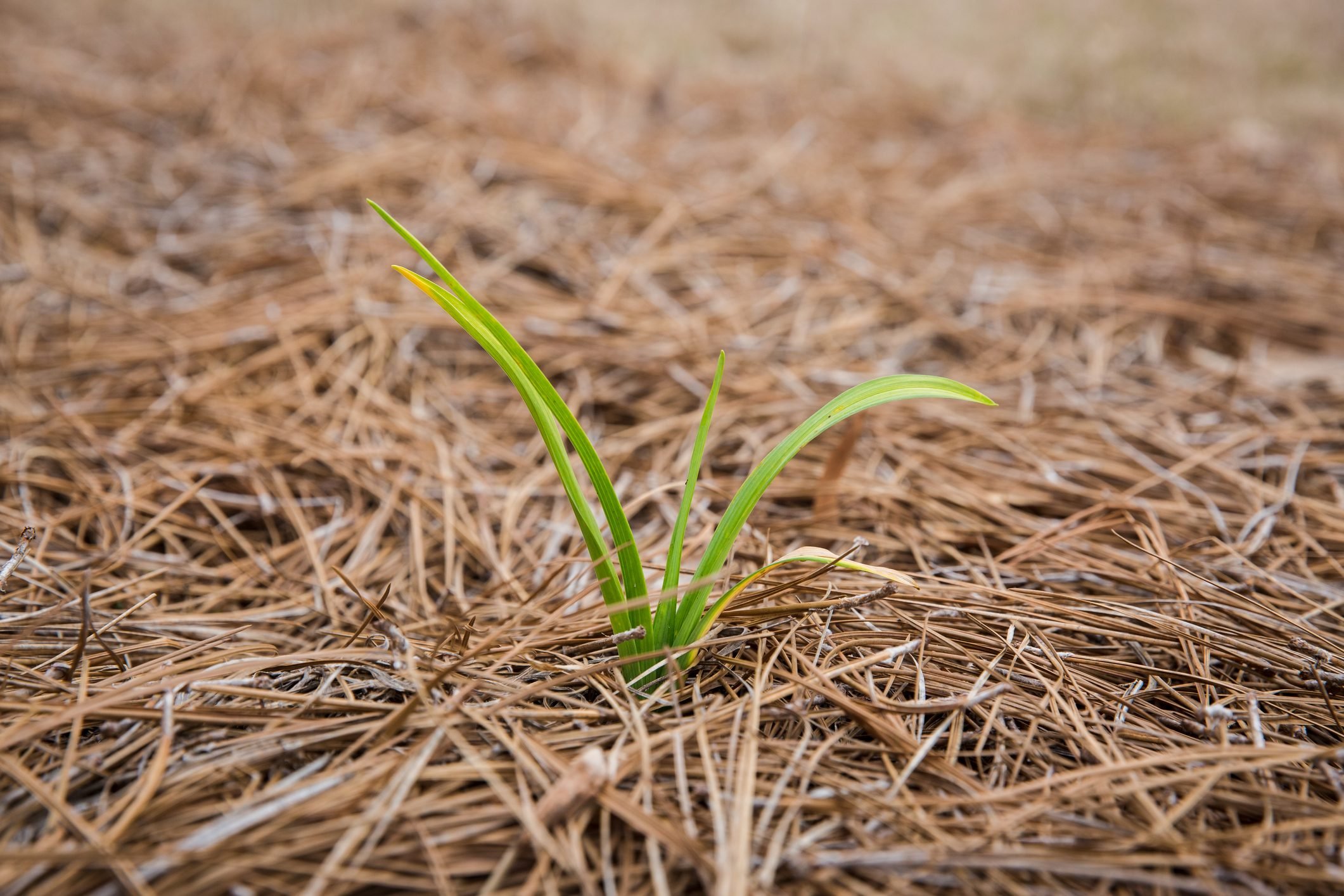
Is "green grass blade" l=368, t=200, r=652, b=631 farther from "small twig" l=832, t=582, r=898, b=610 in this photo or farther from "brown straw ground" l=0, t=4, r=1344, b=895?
"small twig" l=832, t=582, r=898, b=610

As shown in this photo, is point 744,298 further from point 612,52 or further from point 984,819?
point 612,52

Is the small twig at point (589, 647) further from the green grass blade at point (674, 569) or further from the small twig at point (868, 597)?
the small twig at point (868, 597)

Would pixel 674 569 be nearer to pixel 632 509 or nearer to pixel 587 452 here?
pixel 587 452

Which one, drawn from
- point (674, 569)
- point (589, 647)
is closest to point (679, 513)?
point (674, 569)

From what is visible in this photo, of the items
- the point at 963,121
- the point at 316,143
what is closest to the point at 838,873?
the point at 316,143

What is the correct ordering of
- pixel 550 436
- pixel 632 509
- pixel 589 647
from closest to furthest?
pixel 550 436 < pixel 589 647 < pixel 632 509

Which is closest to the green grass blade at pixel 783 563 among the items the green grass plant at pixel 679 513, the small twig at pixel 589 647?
the green grass plant at pixel 679 513
